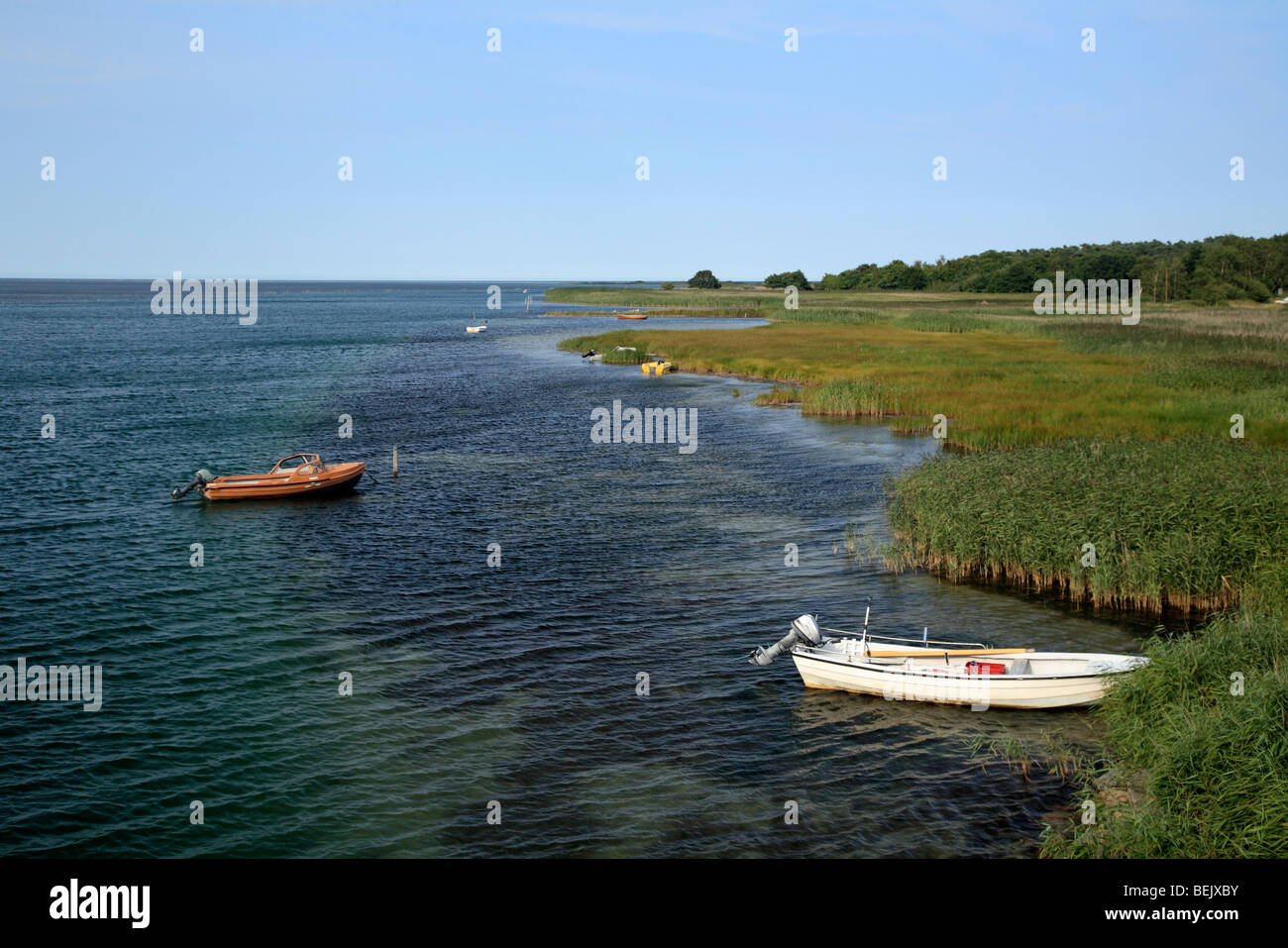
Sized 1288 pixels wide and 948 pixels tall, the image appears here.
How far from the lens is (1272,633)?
23.2 meters

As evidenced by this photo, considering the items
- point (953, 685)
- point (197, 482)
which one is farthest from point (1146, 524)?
point (197, 482)

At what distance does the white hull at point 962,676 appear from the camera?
2533 cm

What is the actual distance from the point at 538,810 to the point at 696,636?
36.9ft

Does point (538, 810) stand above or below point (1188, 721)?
below

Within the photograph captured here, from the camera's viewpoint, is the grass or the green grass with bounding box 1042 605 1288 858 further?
the grass

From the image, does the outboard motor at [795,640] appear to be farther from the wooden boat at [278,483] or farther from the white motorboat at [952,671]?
the wooden boat at [278,483]

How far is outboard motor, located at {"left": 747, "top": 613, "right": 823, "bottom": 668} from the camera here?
1094 inches

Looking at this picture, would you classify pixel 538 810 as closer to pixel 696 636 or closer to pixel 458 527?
pixel 696 636

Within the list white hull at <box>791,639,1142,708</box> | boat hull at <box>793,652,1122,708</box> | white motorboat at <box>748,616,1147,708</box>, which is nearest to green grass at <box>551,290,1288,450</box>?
white motorboat at <box>748,616,1147,708</box>

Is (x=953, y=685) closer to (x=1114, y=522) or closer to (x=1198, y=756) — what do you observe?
(x=1198, y=756)

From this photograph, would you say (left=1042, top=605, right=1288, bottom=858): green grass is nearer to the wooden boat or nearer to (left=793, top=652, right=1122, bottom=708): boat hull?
(left=793, top=652, right=1122, bottom=708): boat hull

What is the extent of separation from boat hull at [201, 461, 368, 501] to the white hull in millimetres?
32843
